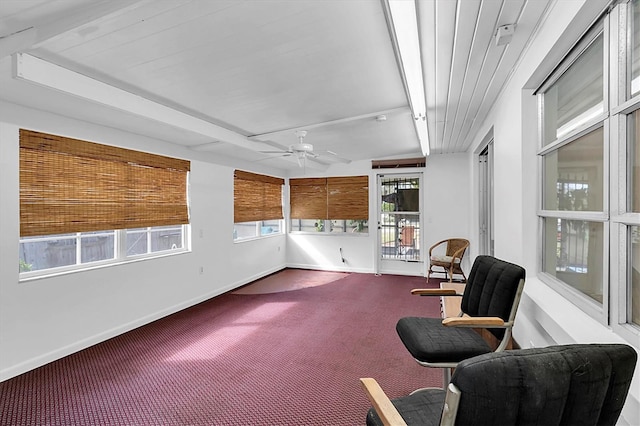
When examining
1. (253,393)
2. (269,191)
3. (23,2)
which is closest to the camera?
(23,2)

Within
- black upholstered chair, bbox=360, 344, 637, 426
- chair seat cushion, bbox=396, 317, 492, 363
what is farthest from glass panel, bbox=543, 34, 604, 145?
chair seat cushion, bbox=396, 317, 492, 363

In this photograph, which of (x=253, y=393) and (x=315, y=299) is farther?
(x=315, y=299)

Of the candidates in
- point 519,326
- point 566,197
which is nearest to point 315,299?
point 519,326

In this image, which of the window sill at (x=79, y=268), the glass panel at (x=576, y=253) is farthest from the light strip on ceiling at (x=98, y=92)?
the glass panel at (x=576, y=253)

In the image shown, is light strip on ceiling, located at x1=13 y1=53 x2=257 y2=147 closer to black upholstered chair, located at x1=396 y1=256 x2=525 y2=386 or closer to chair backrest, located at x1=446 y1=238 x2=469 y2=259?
black upholstered chair, located at x1=396 y1=256 x2=525 y2=386

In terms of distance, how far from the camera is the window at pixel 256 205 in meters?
5.63

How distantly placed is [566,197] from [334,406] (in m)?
2.01

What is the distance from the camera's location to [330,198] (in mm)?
6938

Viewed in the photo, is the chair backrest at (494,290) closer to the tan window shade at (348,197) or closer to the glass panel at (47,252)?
the glass panel at (47,252)

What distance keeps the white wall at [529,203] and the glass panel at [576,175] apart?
6.0 inches

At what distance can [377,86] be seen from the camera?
8.89 ft

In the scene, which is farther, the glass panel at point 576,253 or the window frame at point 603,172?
the glass panel at point 576,253

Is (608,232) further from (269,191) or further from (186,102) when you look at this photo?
(269,191)

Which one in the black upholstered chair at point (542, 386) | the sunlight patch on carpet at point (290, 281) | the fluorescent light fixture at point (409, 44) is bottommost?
the sunlight patch on carpet at point (290, 281)
